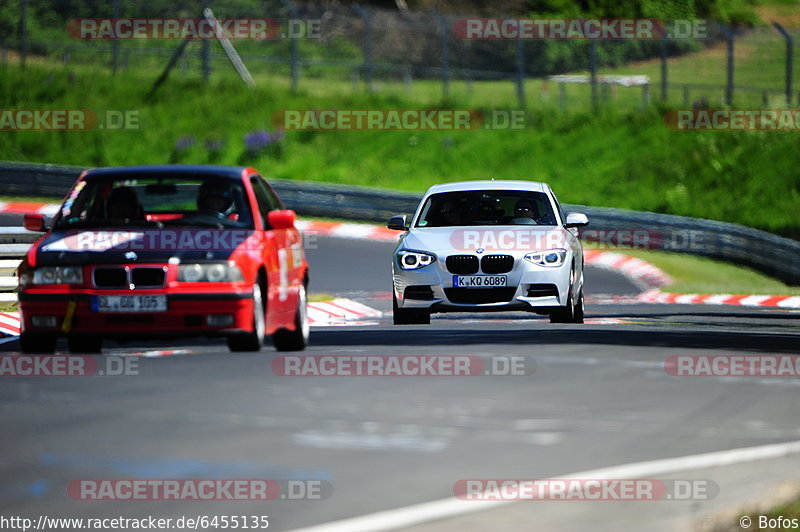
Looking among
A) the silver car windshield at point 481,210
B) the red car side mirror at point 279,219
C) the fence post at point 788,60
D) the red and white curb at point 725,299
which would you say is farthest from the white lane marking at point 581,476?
the fence post at point 788,60

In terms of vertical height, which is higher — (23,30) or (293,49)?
(23,30)

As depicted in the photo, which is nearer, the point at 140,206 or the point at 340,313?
the point at 140,206

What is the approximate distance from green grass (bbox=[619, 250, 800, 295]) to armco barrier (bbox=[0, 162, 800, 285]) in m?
0.27

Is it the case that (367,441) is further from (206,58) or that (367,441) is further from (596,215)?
(206,58)

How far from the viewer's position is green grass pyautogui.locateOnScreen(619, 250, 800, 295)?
2630cm

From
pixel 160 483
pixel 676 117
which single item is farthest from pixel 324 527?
pixel 676 117

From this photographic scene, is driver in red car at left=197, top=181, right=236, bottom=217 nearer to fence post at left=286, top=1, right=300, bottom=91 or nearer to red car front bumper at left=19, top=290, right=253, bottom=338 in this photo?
red car front bumper at left=19, top=290, right=253, bottom=338

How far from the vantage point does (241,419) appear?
11.4m

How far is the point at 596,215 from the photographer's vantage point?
99.7 feet

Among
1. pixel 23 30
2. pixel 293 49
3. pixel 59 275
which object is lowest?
pixel 59 275

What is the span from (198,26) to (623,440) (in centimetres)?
3269

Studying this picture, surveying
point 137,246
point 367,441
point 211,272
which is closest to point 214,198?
point 137,246

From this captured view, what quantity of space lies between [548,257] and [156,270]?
5199 millimetres

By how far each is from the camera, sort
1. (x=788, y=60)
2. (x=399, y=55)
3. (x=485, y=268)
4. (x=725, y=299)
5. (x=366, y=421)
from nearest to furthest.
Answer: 1. (x=366, y=421)
2. (x=485, y=268)
3. (x=725, y=299)
4. (x=788, y=60)
5. (x=399, y=55)
